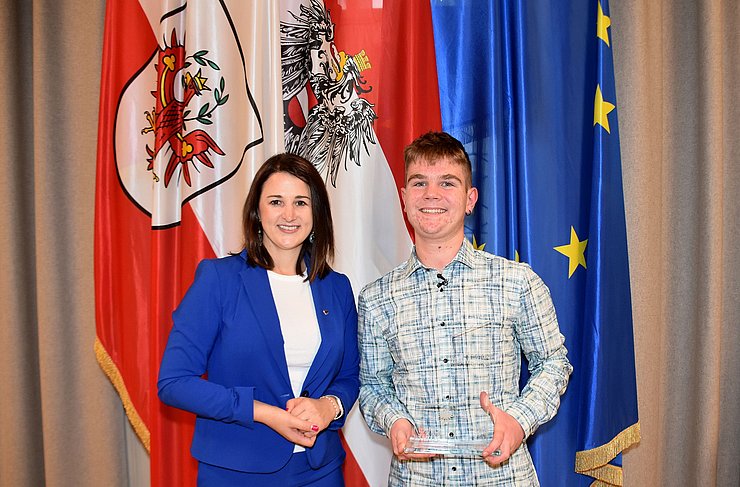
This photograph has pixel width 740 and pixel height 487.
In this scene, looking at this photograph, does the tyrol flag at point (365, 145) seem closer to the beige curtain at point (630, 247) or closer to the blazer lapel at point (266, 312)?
the beige curtain at point (630, 247)

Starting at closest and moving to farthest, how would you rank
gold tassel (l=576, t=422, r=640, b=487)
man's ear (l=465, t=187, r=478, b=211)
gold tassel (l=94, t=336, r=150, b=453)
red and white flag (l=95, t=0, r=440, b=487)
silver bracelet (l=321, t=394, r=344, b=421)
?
Answer: 1. silver bracelet (l=321, t=394, r=344, b=421)
2. man's ear (l=465, t=187, r=478, b=211)
3. gold tassel (l=576, t=422, r=640, b=487)
4. red and white flag (l=95, t=0, r=440, b=487)
5. gold tassel (l=94, t=336, r=150, b=453)

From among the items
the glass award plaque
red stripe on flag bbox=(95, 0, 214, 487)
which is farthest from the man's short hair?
red stripe on flag bbox=(95, 0, 214, 487)

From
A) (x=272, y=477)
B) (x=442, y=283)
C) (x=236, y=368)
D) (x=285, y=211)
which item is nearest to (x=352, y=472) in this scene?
(x=272, y=477)

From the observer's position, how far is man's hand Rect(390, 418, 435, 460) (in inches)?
66.1

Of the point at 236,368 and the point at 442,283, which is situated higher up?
the point at 442,283

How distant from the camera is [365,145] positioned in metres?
2.74

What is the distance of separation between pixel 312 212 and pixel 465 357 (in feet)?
2.24

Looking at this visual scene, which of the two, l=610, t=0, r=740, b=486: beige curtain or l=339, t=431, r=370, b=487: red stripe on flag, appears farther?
l=610, t=0, r=740, b=486: beige curtain

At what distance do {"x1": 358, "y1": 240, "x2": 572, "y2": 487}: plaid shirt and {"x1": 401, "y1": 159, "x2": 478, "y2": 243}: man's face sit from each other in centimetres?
11

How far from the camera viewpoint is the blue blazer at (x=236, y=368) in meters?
1.76

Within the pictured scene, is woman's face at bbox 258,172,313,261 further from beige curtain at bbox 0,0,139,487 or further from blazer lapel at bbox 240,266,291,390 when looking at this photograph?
beige curtain at bbox 0,0,139,487

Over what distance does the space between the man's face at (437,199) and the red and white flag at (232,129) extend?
0.80 metres

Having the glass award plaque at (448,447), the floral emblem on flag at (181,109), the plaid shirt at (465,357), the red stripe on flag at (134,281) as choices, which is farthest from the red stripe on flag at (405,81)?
the glass award plaque at (448,447)

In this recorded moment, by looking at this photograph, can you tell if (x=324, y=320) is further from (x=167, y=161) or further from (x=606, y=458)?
(x=606, y=458)
